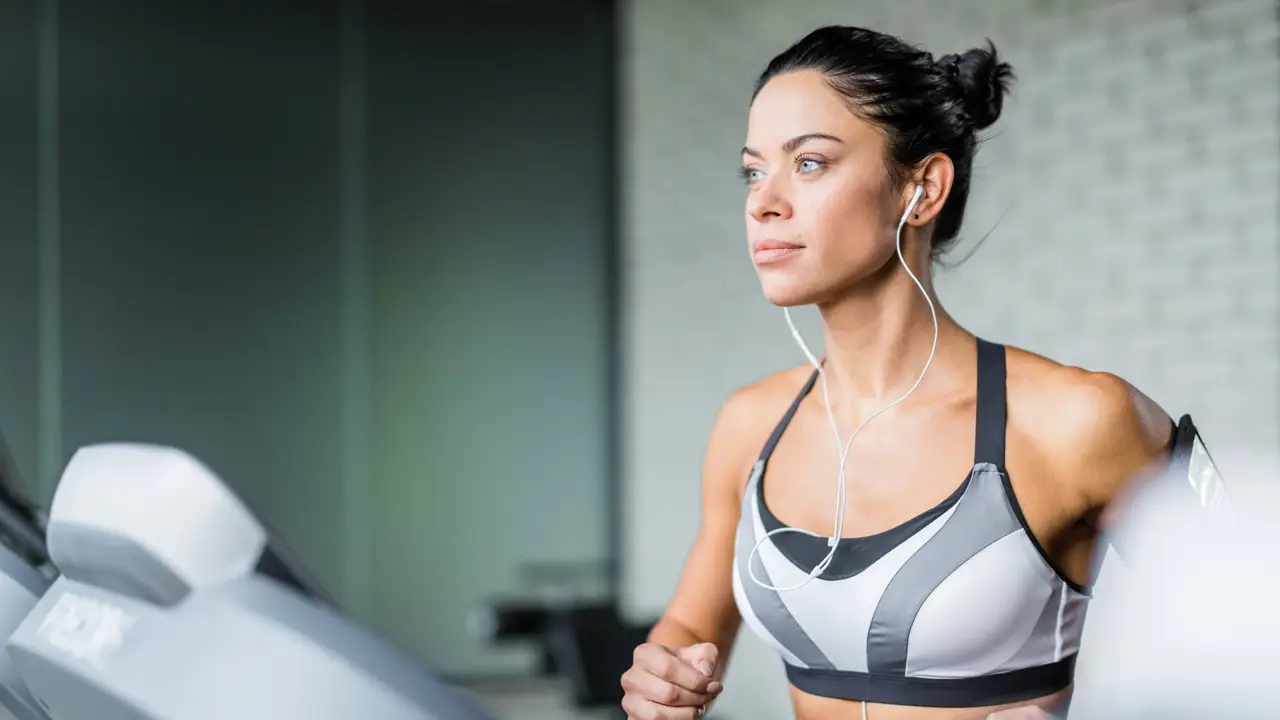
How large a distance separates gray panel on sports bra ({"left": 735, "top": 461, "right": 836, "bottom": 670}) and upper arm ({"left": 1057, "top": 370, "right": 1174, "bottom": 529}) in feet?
0.90

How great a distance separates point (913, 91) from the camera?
3.97ft

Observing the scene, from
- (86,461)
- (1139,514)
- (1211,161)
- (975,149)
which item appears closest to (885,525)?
(1139,514)

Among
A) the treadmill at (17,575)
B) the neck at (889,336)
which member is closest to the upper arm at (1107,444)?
the neck at (889,336)

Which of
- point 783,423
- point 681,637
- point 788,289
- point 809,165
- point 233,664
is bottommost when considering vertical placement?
point 681,637

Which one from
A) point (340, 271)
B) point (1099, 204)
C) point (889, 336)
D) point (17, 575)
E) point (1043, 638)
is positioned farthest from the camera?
point (340, 271)

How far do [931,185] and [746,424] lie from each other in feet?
1.10

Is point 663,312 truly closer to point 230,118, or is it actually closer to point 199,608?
point 230,118

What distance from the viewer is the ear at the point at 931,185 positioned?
121 cm

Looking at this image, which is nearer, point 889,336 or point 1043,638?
point 1043,638

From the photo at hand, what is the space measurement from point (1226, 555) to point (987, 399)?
463 millimetres

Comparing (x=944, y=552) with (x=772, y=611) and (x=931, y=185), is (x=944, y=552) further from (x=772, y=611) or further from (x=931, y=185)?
(x=931, y=185)

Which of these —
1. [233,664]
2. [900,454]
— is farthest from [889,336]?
[233,664]

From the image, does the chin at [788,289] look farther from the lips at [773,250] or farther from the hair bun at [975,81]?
the hair bun at [975,81]

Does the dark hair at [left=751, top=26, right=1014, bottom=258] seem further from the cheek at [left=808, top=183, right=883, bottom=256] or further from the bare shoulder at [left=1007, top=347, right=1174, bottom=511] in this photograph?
the bare shoulder at [left=1007, top=347, right=1174, bottom=511]
